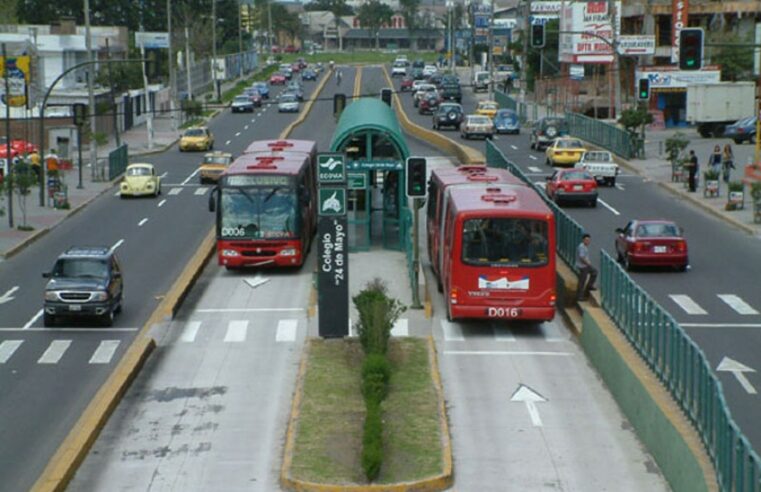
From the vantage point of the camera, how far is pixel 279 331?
31.8m

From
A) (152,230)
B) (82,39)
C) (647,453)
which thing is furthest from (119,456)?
(82,39)

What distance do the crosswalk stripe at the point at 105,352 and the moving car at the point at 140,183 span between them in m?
29.9

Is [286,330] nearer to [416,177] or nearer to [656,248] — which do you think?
[416,177]

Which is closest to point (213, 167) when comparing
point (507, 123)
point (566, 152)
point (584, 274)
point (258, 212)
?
point (566, 152)

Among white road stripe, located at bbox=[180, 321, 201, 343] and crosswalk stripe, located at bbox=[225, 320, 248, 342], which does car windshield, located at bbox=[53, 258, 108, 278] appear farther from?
crosswalk stripe, located at bbox=[225, 320, 248, 342]

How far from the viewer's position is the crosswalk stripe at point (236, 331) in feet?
102

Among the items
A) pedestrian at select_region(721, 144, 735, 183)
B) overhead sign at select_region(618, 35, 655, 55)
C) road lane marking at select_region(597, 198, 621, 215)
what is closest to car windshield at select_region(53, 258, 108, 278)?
road lane marking at select_region(597, 198, 621, 215)

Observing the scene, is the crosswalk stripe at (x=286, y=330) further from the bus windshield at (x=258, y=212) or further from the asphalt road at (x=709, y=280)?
the asphalt road at (x=709, y=280)

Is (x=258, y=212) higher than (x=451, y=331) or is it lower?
higher

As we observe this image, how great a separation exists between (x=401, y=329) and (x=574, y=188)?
2333 cm

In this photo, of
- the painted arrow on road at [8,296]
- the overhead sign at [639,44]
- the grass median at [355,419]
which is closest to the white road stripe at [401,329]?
the grass median at [355,419]

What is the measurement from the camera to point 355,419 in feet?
76.3

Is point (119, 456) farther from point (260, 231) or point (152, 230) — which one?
point (152, 230)

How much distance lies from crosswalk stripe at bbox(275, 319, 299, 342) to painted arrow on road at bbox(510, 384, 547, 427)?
263 inches
